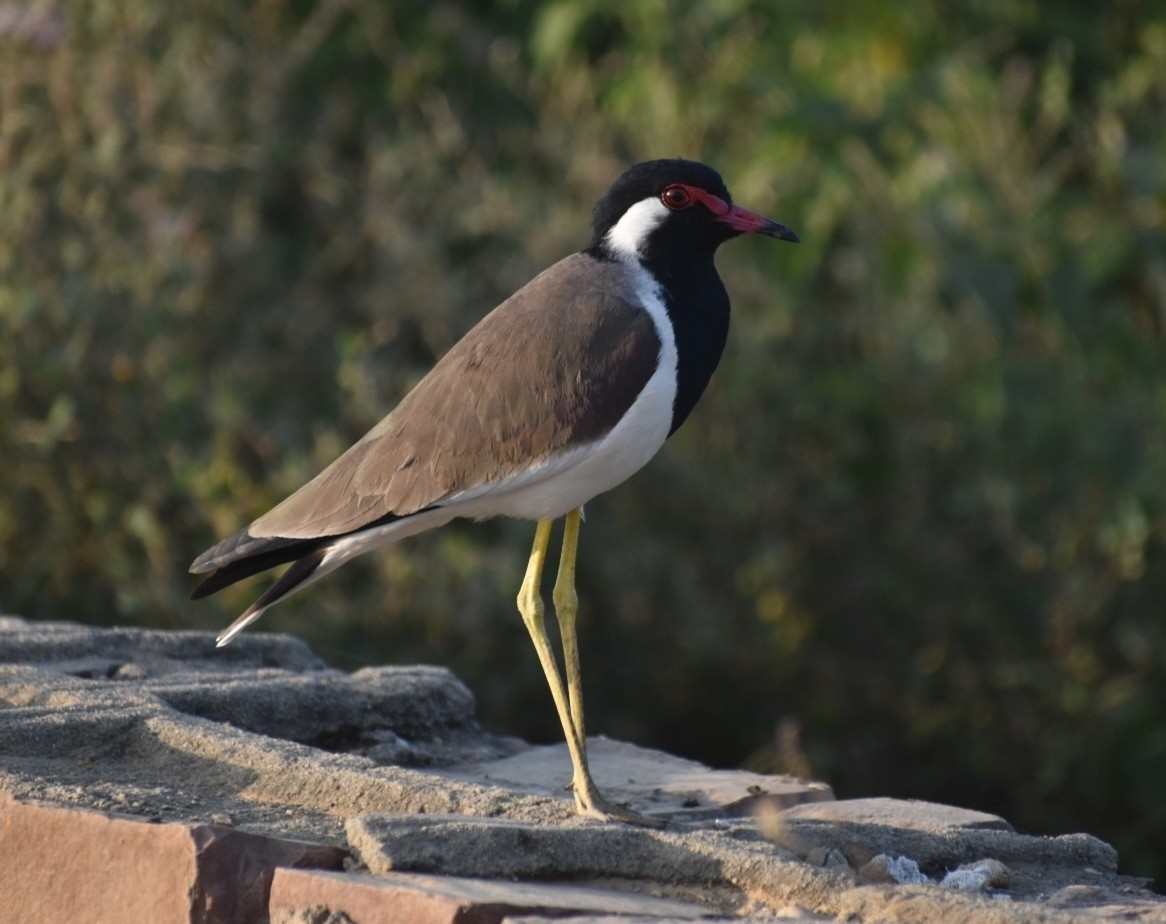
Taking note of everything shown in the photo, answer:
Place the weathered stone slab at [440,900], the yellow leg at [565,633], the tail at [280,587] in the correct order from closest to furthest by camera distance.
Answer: the weathered stone slab at [440,900] < the yellow leg at [565,633] < the tail at [280,587]

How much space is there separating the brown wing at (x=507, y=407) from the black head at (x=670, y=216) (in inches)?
5.2

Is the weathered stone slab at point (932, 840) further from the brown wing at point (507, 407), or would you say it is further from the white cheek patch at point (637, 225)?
the white cheek patch at point (637, 225)

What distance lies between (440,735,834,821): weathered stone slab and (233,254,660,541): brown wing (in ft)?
2.43

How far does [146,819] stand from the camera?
333 cm

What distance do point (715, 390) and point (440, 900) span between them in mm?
4636

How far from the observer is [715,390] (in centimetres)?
733

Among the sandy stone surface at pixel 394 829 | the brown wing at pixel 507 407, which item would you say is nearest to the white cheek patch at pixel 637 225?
the brown wing at pixel 507 407

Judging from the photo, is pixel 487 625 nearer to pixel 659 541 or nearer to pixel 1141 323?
pixel 659 541

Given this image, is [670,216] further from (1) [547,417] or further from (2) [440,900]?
(2) [440,900]

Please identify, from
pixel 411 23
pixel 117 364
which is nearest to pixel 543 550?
pixel 117 364

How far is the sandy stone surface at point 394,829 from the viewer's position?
10.2 feet

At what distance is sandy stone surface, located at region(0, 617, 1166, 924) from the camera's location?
3.10 metres

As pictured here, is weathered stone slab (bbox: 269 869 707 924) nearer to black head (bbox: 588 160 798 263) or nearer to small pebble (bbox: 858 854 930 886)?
small pebble (bbox: 858 854 930 886)

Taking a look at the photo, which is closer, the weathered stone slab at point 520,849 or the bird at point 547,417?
the weathered stone slab at point 520,849
